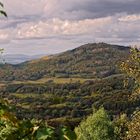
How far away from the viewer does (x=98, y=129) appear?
95062 millimetres

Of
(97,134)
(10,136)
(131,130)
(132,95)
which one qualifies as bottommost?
(97,134)

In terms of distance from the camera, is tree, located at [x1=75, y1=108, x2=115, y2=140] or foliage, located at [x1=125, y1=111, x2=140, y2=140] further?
tree, located at [x1=75, y1=108, x2=115, y2=140]

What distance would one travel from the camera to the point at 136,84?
114ft

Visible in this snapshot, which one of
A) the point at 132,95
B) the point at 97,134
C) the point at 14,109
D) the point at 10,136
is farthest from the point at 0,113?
the point at 97,134

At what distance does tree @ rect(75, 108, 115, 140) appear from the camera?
94.6 meters

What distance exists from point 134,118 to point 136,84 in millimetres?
4395

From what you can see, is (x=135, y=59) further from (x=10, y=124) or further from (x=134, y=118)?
(x=10, y=124)

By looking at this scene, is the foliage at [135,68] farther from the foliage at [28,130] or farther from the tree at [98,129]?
the tree at [98,129]

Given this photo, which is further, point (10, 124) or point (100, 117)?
point (100, 117)

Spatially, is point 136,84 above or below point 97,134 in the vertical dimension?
above

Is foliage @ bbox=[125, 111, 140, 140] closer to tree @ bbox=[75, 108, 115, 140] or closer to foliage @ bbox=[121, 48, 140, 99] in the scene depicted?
foliage @ bbox=[121, 48, 140, 99]

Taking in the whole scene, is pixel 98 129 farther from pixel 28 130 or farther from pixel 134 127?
pixel 28 130

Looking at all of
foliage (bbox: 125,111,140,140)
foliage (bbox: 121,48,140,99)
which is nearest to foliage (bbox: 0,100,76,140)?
foliage (bbox: 121,48,140,99)

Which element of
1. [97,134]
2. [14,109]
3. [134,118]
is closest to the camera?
[14,109]
